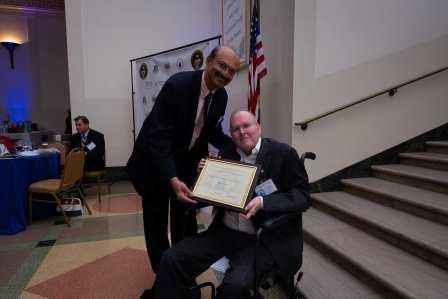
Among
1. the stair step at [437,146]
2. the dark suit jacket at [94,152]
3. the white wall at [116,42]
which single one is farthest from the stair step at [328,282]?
the white wall at [116,42]

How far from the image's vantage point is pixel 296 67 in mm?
Result: 2783

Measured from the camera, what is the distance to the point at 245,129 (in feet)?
4.75

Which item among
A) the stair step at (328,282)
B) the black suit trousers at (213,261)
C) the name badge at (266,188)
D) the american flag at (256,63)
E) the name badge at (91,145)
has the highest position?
the american flag at (256,63)

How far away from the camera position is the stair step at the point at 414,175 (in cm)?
238

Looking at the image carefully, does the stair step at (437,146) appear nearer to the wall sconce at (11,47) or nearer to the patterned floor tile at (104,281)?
the patterned floor tile at (104,281)

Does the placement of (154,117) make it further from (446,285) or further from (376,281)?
(446,285)

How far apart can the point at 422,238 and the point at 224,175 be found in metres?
1.36

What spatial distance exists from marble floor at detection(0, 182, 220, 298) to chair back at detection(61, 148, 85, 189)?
0.44 m

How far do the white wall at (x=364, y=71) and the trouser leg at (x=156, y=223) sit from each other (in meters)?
1.57

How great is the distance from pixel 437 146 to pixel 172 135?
2810 mm

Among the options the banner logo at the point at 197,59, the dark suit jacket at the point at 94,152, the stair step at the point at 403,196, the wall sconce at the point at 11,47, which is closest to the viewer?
the stair step at the point at 403,196

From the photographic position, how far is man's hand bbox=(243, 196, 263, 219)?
1241mm

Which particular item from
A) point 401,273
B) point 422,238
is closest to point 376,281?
point 401,273

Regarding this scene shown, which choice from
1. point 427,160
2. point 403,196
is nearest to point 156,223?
point 403,196
